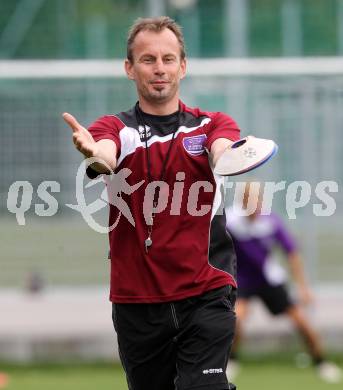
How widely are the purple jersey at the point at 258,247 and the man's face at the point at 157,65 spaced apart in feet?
16.6

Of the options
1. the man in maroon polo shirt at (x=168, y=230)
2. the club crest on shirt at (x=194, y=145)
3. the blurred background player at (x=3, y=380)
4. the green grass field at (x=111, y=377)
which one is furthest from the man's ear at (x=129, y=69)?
the blurred background player at (x=3, y=380)

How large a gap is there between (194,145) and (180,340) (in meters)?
0.88

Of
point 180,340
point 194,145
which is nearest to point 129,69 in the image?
point 194,145

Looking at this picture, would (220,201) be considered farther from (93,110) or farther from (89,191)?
(93,110)

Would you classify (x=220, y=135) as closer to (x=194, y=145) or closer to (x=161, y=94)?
(x=194, y=145)

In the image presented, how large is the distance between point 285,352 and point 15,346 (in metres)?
2.52

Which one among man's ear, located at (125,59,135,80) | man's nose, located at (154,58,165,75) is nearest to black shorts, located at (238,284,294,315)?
man's ear, located at (125,59,135,80)

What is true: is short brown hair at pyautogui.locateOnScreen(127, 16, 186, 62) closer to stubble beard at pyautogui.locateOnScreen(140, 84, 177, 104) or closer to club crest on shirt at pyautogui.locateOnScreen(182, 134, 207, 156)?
stubble beard at pyautogui.locateOnScreen(140, 84, 177, 104)

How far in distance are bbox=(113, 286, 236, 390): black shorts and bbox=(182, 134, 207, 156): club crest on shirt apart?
64 centimetres

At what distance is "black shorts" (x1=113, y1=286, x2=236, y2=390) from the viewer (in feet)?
17.7

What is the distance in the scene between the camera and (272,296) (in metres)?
10.6

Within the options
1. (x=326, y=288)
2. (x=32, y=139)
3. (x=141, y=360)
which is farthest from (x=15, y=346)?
(x=141, y=360)

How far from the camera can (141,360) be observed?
5.51m

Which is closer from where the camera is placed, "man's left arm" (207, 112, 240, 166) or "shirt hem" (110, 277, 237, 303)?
"man's left arm" (207, 112, 240, 166)
